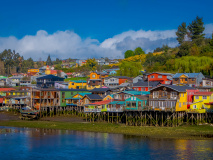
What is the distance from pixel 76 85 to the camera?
11556 centimetres

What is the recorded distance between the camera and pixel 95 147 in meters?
47.8

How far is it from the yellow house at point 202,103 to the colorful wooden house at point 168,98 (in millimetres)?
1950

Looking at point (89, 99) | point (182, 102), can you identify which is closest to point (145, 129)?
point (182, 102)

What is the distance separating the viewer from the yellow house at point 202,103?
211 ft

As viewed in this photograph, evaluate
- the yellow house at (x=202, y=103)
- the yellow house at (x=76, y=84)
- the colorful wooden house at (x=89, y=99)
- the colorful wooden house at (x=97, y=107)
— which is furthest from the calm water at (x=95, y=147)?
the yellow house at (x=76, y=84)

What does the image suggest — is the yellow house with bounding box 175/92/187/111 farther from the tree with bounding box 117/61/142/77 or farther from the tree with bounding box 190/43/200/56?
the tree with bounding box 117/61/142/77

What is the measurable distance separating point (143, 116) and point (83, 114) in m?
18.8

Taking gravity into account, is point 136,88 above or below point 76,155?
above

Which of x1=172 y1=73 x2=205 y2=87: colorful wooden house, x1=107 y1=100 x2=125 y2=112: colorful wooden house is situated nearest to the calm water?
x1=107 y1=100 x2=125 y2=112: colorful wooden house

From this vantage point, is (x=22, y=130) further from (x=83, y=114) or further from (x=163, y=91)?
(x=163, y=91)

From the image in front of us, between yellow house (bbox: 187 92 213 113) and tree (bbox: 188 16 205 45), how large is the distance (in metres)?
69.1

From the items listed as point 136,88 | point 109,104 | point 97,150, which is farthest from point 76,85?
point 97,150

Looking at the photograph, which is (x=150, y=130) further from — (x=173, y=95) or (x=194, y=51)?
(x=194, y=51)

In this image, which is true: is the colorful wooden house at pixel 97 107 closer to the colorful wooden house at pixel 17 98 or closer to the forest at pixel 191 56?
the colorful wooden house at pixel 17 98
